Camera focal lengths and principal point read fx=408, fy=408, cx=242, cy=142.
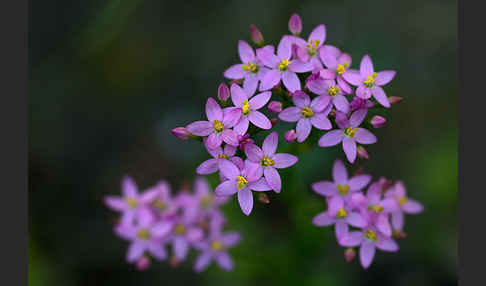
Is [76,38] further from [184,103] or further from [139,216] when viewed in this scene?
[139,216]

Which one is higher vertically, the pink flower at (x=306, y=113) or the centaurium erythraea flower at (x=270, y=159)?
the pink flower at (x=306, y=113)

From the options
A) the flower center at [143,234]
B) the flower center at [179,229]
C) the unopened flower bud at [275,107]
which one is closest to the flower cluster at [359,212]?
the unopened flower bud at [275,107]

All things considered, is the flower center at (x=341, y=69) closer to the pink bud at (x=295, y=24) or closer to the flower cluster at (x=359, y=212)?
the pink bud at (x=295, y=24)

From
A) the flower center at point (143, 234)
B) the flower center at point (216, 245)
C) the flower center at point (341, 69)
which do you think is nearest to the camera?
the flower center at point (341, 69)

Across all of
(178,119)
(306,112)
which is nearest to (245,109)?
(306,112)

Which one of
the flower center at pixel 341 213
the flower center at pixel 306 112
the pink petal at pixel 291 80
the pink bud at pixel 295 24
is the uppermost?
the pink bud at pixel 295 24

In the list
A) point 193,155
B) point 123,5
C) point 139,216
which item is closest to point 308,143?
point 139,216
